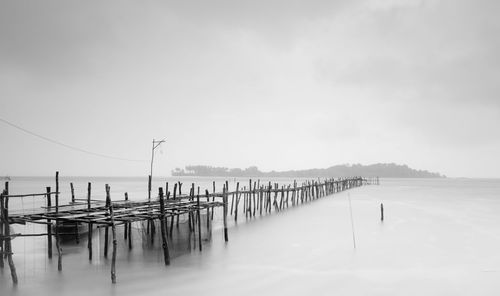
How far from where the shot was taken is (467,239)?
13.0 metres

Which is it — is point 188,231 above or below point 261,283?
above

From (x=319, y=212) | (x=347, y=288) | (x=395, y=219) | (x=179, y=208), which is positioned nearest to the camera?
(x=347, y=288)

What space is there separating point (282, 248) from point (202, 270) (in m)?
3.49

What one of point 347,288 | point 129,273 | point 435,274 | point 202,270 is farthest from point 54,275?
point 435,274

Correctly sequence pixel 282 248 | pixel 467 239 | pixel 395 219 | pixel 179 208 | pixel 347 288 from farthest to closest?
pixel 395 219
pixel 467 239
pixel 282 248
pixel 179 208
pixel 347 288

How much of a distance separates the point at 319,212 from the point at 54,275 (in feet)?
52.1

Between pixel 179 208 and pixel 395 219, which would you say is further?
pixel 395 219

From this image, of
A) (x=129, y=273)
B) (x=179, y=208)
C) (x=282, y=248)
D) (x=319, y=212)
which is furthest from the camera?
(x=319, y=212)

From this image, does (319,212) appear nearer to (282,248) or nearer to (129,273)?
(282,248)

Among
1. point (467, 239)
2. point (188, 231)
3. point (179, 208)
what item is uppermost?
point (179, 208)

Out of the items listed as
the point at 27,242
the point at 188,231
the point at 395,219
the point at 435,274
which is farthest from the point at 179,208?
the point at 395,219

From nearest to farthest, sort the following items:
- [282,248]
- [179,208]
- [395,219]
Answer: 1. [179,208]
2. [282,248]
3. [395,219]

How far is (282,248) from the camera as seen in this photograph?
11.6 metres

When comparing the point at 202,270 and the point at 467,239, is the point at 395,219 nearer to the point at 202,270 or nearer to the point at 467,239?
the point at 467,239
